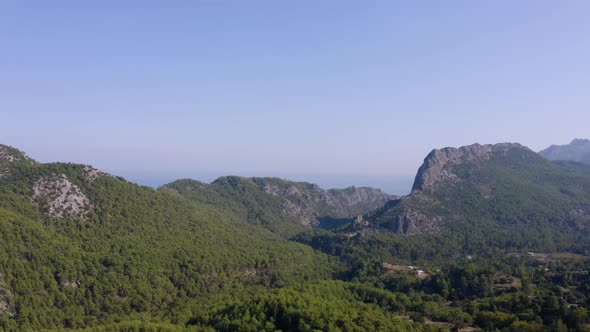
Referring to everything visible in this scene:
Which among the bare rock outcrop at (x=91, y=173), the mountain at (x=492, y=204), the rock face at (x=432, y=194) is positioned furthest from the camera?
the rock face at (x=432, y=194)

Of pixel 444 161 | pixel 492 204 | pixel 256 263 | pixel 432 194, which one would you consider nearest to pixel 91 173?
pixel 256 263

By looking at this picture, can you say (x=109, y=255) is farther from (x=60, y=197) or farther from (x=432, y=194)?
(x=432, y=194)

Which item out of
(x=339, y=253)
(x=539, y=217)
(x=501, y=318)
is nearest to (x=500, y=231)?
(x=539, y=217)

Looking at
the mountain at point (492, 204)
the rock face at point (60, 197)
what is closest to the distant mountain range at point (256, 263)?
the rock face at point (60, 197)

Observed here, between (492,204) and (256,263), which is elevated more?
(492,204)

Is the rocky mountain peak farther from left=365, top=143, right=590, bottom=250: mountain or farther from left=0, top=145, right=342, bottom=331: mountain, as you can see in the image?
left=0, top=145, right=342, bottom=331: mountain

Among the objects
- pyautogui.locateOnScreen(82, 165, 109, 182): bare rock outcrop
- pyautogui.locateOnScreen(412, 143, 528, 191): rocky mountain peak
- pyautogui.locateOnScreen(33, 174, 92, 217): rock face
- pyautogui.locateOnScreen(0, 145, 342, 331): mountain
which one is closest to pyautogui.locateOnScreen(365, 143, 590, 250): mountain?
pyautogui.locateOnScreen(412, 143, 528, 191): rocky mountain peak

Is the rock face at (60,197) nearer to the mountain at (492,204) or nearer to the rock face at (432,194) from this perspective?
the mountain at (492,204)
